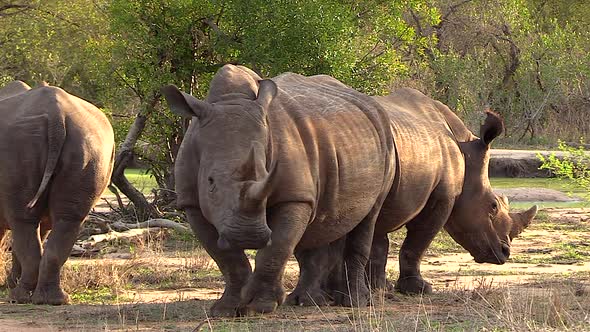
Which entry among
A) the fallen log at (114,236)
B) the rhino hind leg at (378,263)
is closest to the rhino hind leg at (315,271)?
the rhino hind leg at (378,263)

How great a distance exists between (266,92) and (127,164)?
675 centimetres

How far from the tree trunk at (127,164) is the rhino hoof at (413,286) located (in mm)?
4928

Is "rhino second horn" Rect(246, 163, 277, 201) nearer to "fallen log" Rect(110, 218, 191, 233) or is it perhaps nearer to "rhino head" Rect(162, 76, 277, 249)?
"rhino head" Rect(162, 76, 277, 249)

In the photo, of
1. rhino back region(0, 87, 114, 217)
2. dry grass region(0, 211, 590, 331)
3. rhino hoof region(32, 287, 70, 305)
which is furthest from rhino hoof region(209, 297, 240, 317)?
rhino back region(0, 87, 114, 217)

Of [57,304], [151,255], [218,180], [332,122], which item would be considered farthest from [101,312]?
[151,255]

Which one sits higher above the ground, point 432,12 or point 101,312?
point 432,12

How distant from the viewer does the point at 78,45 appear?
26891mm

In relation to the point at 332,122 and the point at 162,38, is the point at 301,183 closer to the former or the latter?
the point at 332,122

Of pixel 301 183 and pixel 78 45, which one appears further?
pixel 78 45

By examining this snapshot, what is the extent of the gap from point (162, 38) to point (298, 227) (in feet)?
22.0

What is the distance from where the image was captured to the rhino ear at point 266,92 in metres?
8.20

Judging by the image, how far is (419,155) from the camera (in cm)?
1022

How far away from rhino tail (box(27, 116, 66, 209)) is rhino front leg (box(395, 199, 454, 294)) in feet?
10.6

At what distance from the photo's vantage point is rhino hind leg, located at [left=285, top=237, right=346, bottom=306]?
9.33m
